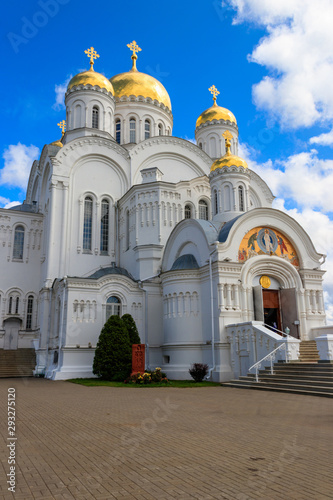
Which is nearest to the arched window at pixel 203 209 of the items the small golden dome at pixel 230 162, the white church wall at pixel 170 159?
the small golden dome at pixel 230 162

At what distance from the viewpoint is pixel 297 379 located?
14.1 m

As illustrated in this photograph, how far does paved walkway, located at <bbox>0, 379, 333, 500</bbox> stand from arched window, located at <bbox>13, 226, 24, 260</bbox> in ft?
64.7

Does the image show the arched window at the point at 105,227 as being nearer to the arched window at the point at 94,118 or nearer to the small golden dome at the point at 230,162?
the arched window at the point at 94,118

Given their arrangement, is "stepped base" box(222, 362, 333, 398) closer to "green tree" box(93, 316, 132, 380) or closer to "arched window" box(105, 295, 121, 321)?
"green tree" box(93, 316, 132, 380)

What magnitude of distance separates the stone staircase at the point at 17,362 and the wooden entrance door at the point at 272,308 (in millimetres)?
13450

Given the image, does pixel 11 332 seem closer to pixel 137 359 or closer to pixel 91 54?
pixel 137 359

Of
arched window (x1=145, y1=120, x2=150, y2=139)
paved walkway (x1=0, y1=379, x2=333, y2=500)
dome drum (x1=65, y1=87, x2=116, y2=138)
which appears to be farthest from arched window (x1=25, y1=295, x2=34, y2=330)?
paved walkway (x1=0, y1=379, x2=333, y2=500)

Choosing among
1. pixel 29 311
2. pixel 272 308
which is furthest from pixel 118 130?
pixel 272 308

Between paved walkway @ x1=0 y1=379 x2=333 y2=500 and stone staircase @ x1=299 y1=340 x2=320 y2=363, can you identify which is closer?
paved walkway @ x1=0 y1=379 x2=333 y2=500

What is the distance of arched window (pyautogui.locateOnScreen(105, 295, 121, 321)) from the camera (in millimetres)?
22047

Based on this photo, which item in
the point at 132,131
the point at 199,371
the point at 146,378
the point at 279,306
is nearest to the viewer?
the point at 146,378

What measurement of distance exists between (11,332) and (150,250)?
36.4 feet

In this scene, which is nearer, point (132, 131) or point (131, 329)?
point (131, 329)

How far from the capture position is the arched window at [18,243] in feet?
95.6
